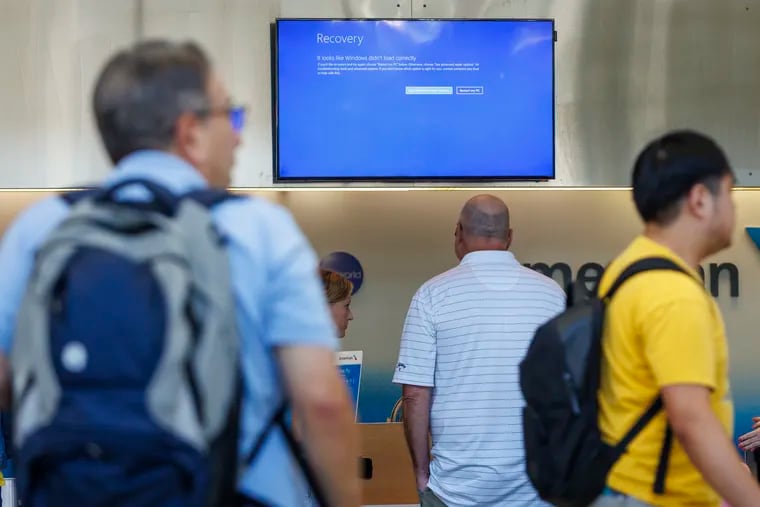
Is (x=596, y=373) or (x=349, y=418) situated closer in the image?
(x=349, y=418)

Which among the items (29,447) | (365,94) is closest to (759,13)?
(365,94)

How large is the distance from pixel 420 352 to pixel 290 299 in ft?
6.59

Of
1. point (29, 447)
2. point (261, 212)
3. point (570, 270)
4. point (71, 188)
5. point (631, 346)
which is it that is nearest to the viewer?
point (29, 447)

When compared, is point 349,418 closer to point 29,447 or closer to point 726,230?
point 29,447

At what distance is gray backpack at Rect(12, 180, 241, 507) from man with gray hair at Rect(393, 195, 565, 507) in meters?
2.00

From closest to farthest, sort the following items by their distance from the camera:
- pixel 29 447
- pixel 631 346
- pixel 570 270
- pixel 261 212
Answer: pixel 29 447, pixel 261 212, pixel 631 346, pixel 570 270

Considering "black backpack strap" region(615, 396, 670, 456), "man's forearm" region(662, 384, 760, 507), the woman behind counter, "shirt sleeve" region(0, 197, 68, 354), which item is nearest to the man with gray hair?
the woman behind counter

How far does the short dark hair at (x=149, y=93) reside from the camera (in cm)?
159

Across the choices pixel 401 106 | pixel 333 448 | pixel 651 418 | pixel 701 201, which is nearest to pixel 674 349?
pixel 651 418

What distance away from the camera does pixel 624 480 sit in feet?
6.97

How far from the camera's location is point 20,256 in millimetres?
1660

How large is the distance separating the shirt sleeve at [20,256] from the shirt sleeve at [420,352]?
6.53 ft

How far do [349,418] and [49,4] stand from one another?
3.96 metres

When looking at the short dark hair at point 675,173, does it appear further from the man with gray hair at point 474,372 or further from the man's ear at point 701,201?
the man with gray hair at point 474,372
